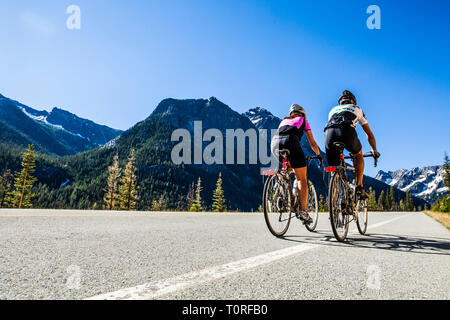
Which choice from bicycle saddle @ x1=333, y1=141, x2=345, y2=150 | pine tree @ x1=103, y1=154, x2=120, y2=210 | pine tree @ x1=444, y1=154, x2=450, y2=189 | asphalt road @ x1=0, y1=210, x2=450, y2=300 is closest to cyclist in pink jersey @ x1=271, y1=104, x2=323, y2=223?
bicycle saddle @ x1=333, y1=141, x2=345, y2=150

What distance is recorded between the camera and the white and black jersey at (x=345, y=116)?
4.74 meters

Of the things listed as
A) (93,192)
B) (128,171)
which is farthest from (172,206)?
(128,171)

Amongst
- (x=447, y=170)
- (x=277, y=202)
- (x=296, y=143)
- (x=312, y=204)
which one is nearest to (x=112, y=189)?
(x=312, y=204)

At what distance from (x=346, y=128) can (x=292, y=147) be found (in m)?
0.91

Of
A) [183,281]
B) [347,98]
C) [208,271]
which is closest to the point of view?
[183,281]

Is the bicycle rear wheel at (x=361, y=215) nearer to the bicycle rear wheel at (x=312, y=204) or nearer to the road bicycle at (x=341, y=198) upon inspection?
the road bicycle at (x=341, y=198)

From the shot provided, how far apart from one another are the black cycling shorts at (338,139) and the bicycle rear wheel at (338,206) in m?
0.37

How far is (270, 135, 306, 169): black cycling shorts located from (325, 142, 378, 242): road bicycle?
537 mm

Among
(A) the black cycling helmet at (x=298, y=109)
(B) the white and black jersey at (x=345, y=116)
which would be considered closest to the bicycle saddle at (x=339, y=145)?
(B) the white and black jersey at (x=345, y=116)

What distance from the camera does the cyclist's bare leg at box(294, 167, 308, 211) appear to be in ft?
17.1

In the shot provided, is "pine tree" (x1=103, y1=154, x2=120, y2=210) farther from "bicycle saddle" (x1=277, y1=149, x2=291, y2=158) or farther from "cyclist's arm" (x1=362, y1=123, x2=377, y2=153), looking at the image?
"cyclist's arm" (x1=362, y1=123, x2=377, y2=153)

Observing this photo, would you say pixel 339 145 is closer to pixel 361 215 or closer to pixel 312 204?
pixel 312 204

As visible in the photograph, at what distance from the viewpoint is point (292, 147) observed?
16.4 feet
